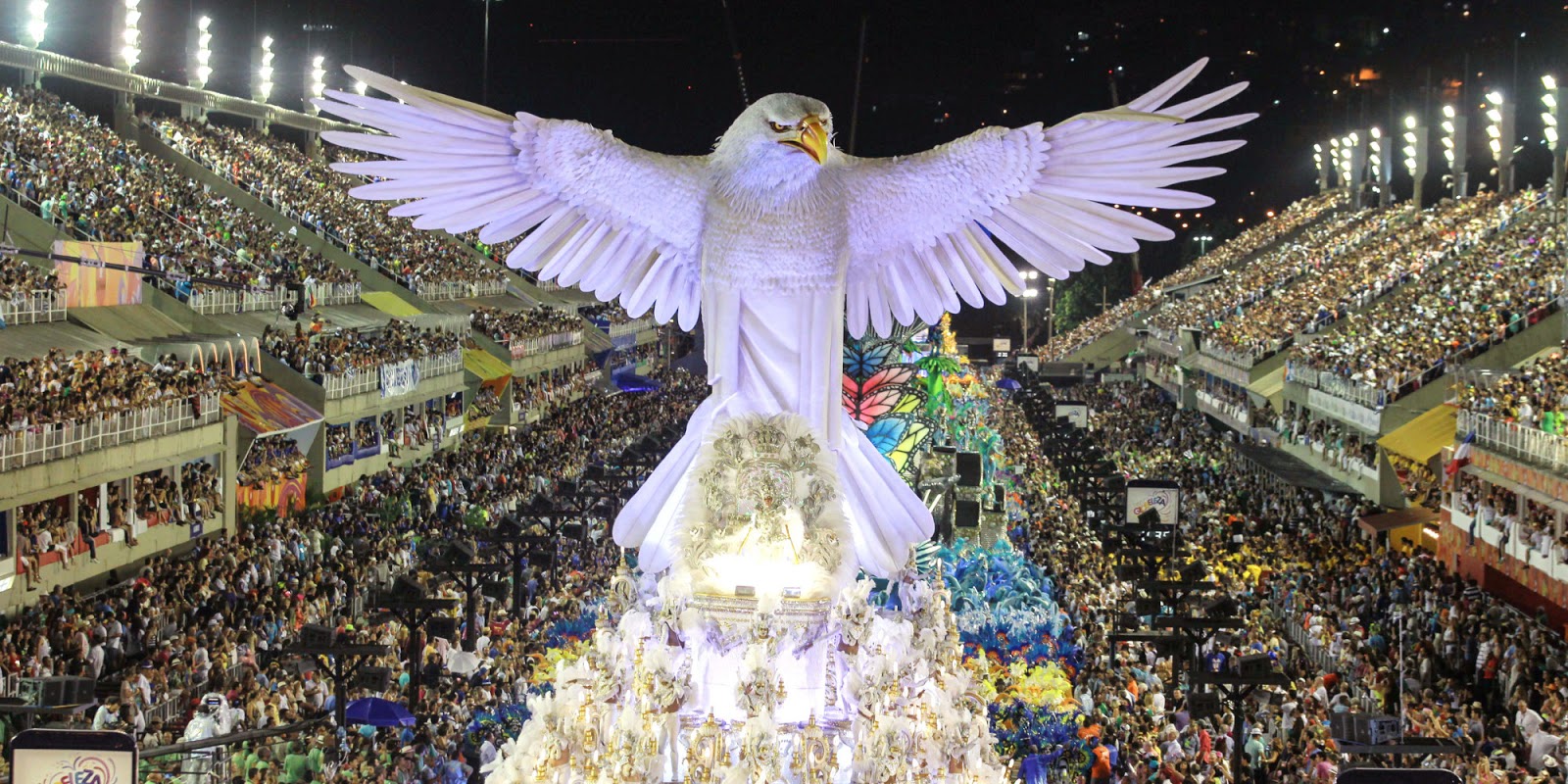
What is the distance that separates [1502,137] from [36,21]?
151ft

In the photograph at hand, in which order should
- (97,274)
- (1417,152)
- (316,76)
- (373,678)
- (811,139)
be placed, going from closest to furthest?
(811,139), (373,678), (97,274), (316,76), (1417,152)

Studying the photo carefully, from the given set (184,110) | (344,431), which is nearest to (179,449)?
(344,431)

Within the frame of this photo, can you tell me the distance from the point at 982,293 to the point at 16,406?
49.5 ft

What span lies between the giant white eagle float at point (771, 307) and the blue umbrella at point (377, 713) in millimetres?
6017

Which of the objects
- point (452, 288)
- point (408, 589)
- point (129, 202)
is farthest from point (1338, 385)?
point (129, 202)

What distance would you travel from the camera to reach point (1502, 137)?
2331 inches

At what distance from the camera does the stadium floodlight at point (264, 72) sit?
59844 millimetres

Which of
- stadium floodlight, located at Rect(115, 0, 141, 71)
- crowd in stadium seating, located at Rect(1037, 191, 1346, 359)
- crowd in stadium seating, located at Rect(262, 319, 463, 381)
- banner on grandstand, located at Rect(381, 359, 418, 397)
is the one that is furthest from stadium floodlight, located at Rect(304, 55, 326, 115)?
crowd in stadium seating, located at Rect(1037, 191, 1346, 359)

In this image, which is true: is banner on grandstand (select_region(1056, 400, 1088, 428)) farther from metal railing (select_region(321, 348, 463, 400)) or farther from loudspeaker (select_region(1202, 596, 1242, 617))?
loudspeaker (select_region(1202, 596, 1242, 617))

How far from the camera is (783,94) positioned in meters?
9.20

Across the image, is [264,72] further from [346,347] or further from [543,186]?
[543,186]

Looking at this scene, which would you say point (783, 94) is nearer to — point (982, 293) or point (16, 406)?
point (982, 293)

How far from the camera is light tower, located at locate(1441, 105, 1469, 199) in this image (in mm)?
64188

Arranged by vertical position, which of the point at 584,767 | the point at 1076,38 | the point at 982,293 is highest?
the point at 1076,38
